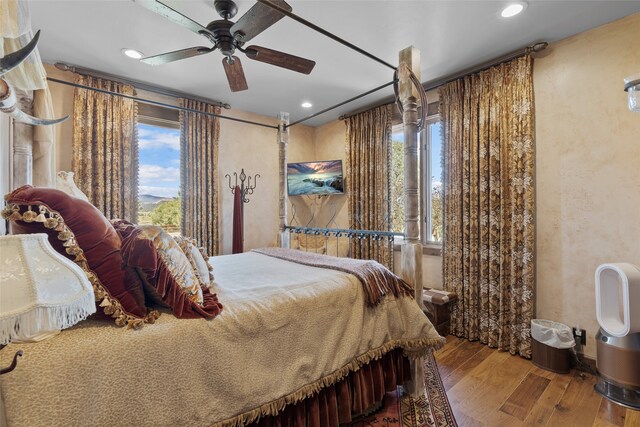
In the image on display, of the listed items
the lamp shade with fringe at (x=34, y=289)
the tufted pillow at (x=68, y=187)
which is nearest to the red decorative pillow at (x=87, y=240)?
the lamp shade with fringe at (x=34, y=289)

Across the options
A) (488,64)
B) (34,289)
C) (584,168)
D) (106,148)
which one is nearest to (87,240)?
(34,289)

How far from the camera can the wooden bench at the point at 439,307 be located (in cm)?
295

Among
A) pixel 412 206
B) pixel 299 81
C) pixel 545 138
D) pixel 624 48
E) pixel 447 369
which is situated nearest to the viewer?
pixel 412 206

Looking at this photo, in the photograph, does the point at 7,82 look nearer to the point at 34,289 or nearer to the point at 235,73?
the point at 34,289

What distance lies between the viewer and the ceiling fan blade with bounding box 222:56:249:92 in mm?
1916

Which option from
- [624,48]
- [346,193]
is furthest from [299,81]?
[624,48]

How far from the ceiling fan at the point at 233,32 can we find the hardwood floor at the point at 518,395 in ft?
8.26

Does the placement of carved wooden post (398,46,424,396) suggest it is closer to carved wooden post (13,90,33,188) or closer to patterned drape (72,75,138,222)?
carved wooden post (13,90,33,188)

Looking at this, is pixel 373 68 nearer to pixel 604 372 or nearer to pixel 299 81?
pixel 299 81

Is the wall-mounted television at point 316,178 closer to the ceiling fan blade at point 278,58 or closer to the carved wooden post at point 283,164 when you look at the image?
the carved wooden post at point 283,164

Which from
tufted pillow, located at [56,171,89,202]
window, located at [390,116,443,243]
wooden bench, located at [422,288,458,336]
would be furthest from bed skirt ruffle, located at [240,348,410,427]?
window, located at [390,116,443,243]

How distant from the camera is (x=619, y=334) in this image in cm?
196

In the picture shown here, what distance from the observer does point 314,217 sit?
497 centimetres

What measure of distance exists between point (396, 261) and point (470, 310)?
110 centimetres
